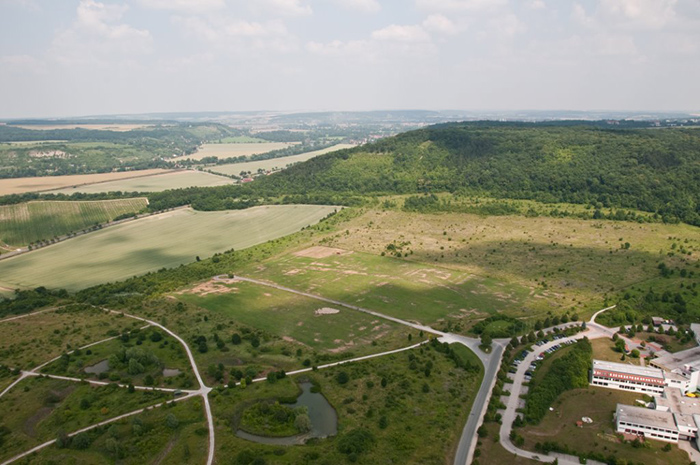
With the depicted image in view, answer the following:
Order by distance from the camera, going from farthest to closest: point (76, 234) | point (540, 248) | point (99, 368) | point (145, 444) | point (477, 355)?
point (76, 234)
point (540, 248)
point (477, 355)
point (99, 368)
point (145, 444)

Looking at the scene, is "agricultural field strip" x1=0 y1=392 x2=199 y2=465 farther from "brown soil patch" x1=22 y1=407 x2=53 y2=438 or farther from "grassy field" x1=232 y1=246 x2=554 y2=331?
"grassy field" x1=232 y1=246 x2=554 y2=331

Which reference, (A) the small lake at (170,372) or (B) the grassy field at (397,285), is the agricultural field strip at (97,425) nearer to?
(A) the small lake at (170,372)

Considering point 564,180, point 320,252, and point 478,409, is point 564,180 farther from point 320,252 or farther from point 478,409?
point 478,409

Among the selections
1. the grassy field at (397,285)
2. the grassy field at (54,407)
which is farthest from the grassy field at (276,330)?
the grassy field at (54,407)

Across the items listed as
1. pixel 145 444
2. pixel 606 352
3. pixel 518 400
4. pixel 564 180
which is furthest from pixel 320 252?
pixel 564 180

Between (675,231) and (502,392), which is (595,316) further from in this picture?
(675,231)

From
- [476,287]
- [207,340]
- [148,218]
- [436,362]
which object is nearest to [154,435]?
[207,340]

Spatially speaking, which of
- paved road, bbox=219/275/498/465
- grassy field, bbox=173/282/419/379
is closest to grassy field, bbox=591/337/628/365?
paved road, bbox=219/275/498/465

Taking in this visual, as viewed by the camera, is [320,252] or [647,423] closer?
[647,423]
